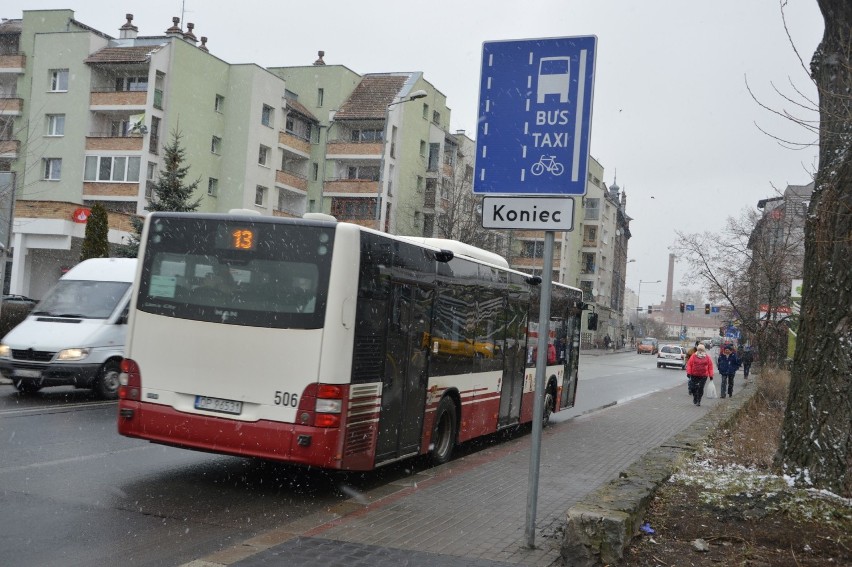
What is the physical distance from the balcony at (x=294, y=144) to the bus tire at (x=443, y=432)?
1967 inches

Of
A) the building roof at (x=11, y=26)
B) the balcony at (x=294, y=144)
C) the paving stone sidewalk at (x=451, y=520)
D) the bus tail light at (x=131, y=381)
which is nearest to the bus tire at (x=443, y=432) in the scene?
the paving stone sidewalk at (x=451, y=520)

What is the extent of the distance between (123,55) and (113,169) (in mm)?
6562

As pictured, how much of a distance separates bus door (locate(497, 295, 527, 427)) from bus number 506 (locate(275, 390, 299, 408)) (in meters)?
5.63

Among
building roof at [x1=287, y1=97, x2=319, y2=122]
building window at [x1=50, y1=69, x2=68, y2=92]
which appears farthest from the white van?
building roof at [x1=287, y1=97, x2=319, y2=122]

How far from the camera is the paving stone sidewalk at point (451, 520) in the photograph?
20.2 ft

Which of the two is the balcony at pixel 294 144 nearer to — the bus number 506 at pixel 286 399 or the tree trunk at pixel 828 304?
the bus number 506 at pixel 286 399

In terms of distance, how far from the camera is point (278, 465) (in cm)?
1052

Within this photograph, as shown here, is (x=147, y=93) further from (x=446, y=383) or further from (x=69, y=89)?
(x=446, y=383)

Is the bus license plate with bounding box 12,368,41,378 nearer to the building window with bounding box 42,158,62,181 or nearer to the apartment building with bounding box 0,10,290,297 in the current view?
the apartment building with bounding box 0,10,290,297

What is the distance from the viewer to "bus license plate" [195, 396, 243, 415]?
333 inches

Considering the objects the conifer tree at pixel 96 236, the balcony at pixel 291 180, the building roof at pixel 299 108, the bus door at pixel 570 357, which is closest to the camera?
the bus door at pixel 570 357

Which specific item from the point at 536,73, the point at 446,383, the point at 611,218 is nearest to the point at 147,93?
the point at 446,383

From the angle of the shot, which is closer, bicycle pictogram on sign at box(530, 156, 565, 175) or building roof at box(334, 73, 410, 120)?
bicycle pictogram on sign at box(530, 156, 565, 175)

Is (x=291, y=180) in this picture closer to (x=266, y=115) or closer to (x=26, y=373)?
(x=266, y=115)
